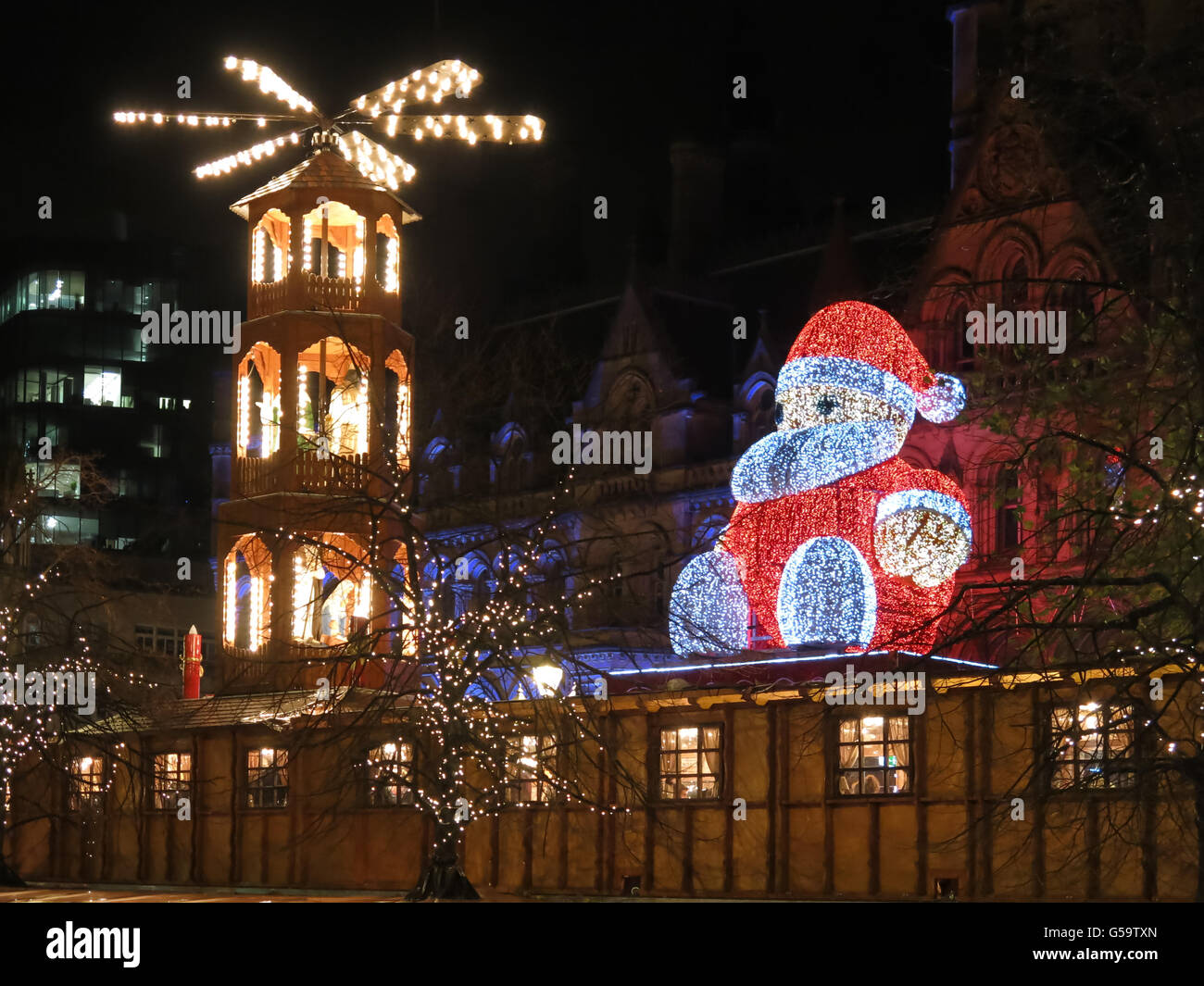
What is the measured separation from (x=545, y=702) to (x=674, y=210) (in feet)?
132

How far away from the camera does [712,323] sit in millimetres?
59719

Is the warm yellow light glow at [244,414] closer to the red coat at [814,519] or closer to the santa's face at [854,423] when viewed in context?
the red coat at [814,519]

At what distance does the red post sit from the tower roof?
359 inches

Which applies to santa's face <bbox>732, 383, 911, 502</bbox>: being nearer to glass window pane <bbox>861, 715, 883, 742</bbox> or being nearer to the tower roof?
the tower roof

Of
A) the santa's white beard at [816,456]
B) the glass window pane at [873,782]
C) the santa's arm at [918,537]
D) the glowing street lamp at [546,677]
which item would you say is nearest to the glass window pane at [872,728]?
the glass window pane at [873,782]

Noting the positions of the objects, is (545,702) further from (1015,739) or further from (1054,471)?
(1054,471)

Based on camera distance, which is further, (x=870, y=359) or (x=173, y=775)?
(x=870, y=359)

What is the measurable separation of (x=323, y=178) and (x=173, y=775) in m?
11.1

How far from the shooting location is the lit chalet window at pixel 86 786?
3587 cm

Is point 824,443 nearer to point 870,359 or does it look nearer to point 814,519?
point 814,519

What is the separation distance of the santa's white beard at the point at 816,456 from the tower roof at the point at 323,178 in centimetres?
839

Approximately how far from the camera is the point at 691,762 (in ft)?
96.1

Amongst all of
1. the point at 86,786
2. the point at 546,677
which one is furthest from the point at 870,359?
the point at 86,786
